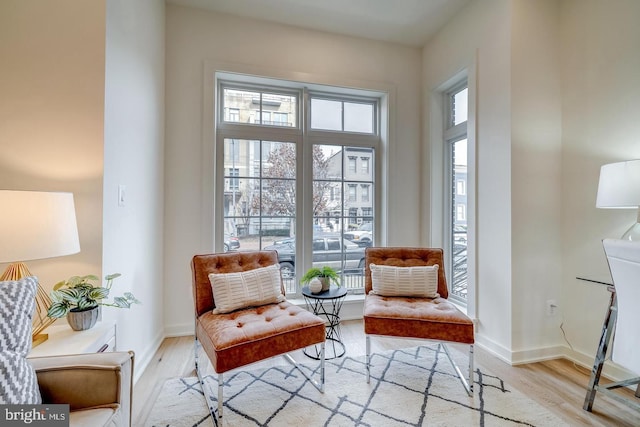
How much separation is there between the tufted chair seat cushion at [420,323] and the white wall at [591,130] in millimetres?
1021

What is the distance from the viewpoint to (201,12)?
2.65m

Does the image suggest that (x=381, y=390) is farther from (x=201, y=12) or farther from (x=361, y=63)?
(x=201, y=12)

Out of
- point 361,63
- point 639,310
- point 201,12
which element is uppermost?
point 201,12

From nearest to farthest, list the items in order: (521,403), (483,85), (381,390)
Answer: (521,403) < (381,390) < (483,85)

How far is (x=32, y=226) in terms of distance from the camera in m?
1.15

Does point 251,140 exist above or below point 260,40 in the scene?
below

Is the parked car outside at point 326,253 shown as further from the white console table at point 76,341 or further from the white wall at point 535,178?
the white console table at point 76,341

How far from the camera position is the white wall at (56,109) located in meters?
1.48

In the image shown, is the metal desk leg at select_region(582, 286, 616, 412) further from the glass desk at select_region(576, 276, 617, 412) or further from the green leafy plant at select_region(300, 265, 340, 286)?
the green leafy plant at select_region(300, 265, 340, 286)

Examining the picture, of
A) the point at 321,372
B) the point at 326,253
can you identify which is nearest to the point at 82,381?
the point at 321,372

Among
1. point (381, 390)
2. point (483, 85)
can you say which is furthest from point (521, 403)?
point (483, 85)

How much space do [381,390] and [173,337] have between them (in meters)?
1.80

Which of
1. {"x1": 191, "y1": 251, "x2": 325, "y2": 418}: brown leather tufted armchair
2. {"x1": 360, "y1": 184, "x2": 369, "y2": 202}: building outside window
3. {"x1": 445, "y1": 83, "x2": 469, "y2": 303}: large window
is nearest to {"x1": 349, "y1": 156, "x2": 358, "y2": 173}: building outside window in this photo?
{"x1": 360, "y1": 184, "x2": 369, "y2": 202}: building outside window

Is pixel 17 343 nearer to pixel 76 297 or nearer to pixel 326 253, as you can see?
pixel 76 297
